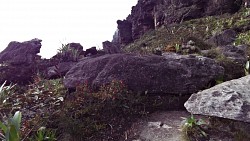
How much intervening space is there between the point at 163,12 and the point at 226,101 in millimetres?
36273

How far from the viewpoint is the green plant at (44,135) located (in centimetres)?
702

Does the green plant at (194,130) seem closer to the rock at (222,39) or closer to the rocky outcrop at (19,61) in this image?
the rocky outcrop at (19,61)

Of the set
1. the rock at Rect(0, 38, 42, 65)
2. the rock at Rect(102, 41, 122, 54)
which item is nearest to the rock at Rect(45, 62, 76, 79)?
the rock at Rect(0, 38, 42, 65)

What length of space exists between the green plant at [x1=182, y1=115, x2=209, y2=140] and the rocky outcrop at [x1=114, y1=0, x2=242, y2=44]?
27267 mm

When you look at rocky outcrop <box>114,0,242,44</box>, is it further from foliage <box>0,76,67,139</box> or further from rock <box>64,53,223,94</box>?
foliage <box>0,76,67,139</box>

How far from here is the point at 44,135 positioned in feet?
24.1

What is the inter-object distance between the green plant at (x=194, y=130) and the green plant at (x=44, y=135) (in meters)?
3.09

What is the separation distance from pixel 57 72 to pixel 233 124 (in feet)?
29.8

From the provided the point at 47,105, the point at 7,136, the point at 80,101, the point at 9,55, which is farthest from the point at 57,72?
the point at 7,136

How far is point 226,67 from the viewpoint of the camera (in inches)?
378

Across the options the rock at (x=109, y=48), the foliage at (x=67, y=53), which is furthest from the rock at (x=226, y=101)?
the foliage at (x=67, y=53)

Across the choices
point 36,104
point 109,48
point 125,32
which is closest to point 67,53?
point 109,48

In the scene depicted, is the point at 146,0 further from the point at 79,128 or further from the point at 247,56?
the point at 79,128

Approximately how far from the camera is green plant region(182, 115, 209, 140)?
6484mm
